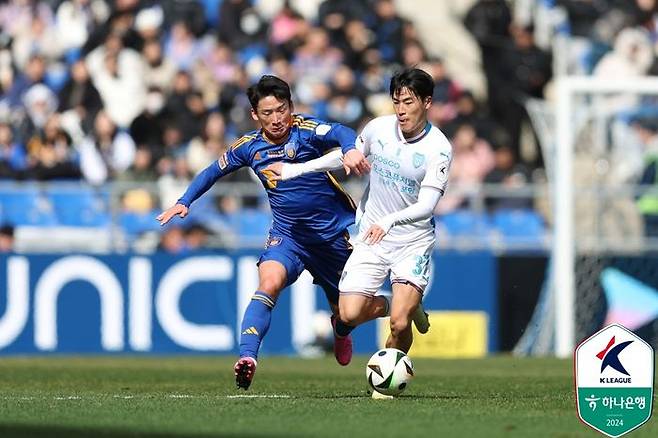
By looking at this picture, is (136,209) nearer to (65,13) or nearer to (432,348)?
(432,348)

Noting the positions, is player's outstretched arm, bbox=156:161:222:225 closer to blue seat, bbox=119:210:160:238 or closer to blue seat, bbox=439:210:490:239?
blue seat, bbox=119:210:160:238

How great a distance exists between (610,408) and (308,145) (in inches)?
171

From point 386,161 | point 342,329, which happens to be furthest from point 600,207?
point 386,161

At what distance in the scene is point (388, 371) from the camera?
1091 cm

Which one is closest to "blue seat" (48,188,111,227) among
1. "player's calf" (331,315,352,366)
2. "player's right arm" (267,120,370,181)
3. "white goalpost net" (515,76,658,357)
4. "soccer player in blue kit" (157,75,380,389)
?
"white goalpost net" (515,76,658,357)

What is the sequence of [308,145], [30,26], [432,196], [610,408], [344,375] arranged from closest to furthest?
1. [610,408]
2. [432,196]
3. [308,145]
4. [344,375]
5. [30,26]

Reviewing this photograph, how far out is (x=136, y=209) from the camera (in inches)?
781

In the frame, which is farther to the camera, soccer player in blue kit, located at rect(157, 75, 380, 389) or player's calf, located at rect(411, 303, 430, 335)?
player's calf, located at rect(411, 303, 430, 335)

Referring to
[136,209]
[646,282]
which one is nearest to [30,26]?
[136,209]

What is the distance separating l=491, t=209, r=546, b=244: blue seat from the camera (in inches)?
802

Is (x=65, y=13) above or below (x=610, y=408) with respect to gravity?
above

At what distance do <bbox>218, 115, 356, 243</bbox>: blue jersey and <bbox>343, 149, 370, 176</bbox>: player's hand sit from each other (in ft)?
2.34

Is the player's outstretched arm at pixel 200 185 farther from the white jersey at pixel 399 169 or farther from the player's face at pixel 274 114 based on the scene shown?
the white jersey at pixel 399 169

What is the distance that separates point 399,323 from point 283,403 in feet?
4.30
